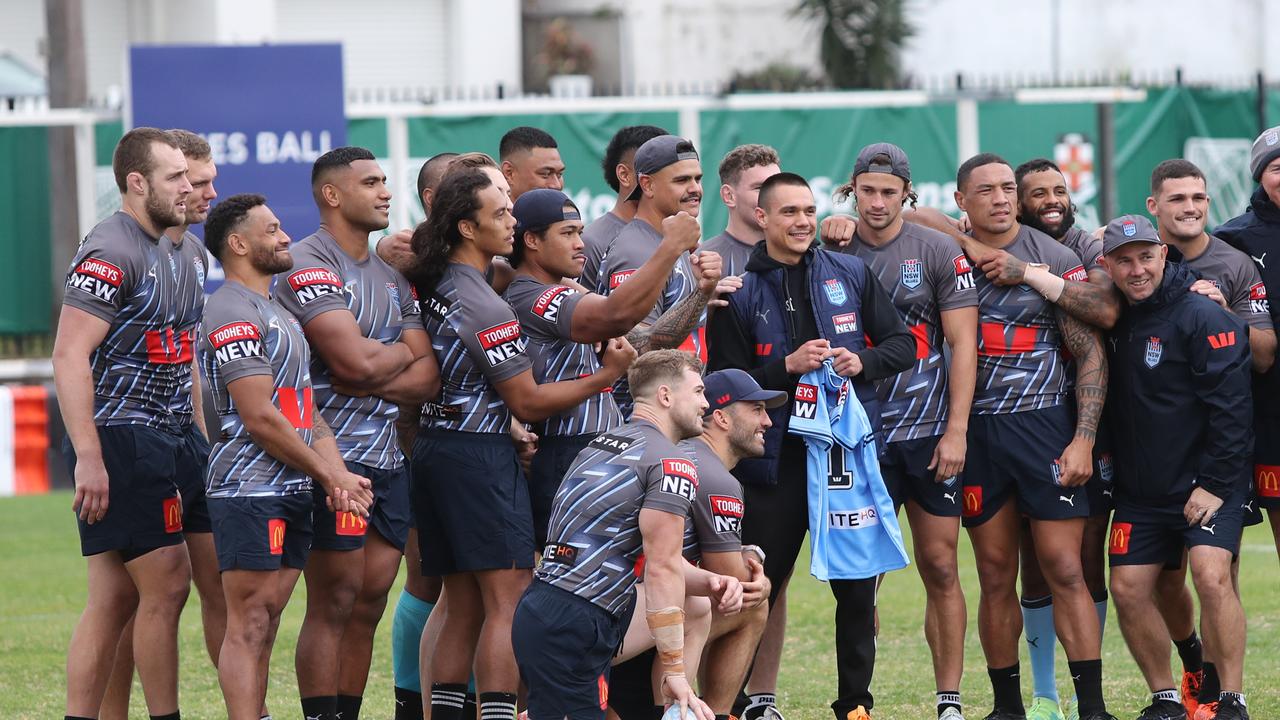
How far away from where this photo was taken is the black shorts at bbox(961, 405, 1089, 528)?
816cm

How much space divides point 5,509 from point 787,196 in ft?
37.1

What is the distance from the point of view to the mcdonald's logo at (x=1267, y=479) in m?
8.30

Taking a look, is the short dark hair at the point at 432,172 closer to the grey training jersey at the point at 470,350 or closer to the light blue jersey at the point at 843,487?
the grey training jersey at the point at 470,350

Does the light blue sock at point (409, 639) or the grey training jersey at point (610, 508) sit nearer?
the grey training jersey at point (610, 508)

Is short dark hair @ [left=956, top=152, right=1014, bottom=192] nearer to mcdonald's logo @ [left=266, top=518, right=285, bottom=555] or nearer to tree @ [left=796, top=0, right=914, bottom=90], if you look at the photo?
mcdonald's logo @ [left=266, top=518, right=285, bottom=555]

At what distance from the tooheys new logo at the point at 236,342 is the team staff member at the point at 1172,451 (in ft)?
12.8

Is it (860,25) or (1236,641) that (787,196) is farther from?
(860,25)

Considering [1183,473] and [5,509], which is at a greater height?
[1183,473]

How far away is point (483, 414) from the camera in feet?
24.1

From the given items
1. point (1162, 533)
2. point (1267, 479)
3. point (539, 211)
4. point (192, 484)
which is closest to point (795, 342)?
point (539, 211)

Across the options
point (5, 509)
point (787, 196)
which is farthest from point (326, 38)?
point (787, 196)

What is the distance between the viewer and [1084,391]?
26.8 ft

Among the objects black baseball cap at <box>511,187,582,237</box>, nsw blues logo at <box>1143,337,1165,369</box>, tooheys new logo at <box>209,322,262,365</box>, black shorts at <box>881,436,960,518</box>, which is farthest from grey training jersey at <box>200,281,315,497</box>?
nsw blues logo at <box>1143,337,1165,369</box>

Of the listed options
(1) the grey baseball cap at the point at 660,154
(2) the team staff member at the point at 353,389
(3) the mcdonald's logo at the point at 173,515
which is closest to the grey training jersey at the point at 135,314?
(3) the mcdonald's logo at the point at 173,515
